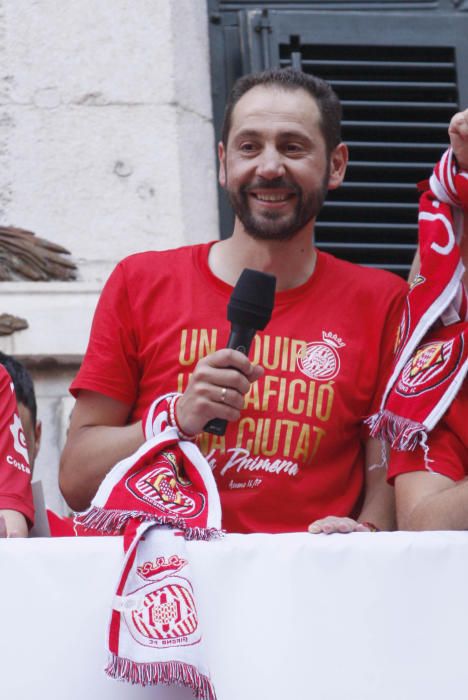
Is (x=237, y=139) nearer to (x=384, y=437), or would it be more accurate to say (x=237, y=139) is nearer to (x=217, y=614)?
(x=384, y=437)

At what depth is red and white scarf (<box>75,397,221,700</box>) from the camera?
2547 millimetres

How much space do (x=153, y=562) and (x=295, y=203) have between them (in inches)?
42.4

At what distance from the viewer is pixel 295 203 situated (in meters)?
3.49

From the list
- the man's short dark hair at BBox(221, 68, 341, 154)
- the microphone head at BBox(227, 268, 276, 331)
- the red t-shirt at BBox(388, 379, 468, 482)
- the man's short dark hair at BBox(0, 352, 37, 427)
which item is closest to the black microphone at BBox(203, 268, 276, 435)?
the microphone head at BBox(227, 268, 276, 331)

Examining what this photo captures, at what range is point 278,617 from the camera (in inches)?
104

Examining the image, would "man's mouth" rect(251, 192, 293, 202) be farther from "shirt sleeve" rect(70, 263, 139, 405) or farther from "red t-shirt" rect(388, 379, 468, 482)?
"red t-shirt" rect(388, 379, 468, 482)

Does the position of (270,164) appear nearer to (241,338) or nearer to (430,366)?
(430,366)

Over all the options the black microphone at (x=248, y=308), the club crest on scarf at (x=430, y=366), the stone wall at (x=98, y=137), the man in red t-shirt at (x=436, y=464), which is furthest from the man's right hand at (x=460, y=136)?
the stone wall at (x=98, y=137)

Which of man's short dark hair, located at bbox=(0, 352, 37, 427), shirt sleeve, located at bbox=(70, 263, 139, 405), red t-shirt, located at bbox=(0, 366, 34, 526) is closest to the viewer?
red t-shirt, located at bbox=(0, 366, 34, 526)

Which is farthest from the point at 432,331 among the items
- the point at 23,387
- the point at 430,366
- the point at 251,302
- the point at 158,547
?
the point at 23,387

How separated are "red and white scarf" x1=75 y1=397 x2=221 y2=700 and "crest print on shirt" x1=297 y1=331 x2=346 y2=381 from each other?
1.19ft

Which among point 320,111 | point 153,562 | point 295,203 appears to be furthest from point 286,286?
point 153,562

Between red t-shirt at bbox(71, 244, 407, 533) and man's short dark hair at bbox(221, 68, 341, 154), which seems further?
man's short dark hair at bbox(221, 68, 341, 154)

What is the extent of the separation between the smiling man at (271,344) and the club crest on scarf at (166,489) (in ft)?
0.40
